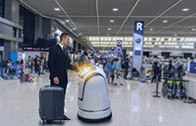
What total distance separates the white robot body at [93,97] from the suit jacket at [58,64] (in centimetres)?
45

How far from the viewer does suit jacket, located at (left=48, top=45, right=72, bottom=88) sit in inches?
136

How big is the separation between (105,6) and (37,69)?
634 centimetres

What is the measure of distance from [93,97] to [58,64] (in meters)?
1.01

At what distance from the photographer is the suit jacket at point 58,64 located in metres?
3.46

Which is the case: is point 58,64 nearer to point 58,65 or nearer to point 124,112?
point 58,65

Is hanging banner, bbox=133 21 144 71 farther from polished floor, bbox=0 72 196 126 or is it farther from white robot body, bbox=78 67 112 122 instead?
white robot body, bbox=78 67 112 122

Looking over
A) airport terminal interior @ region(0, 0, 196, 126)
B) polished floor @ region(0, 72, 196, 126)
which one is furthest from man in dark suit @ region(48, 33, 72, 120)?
polished floor @ region(0, 72, 196, 126)

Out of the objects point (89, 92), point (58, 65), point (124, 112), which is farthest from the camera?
point (124, 112)

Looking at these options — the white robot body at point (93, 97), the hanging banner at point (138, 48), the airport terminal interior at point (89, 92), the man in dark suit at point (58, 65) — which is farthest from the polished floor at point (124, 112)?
the hanging banner at point (138, 48)

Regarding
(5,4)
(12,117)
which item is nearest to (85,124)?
(12,117)

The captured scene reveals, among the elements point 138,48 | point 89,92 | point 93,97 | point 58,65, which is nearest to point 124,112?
point 93,97

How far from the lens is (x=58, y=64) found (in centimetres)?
350

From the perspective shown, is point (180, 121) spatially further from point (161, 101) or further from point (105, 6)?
point (105, 6)

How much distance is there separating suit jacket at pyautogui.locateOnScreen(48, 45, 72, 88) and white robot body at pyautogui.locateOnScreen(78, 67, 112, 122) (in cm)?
45
